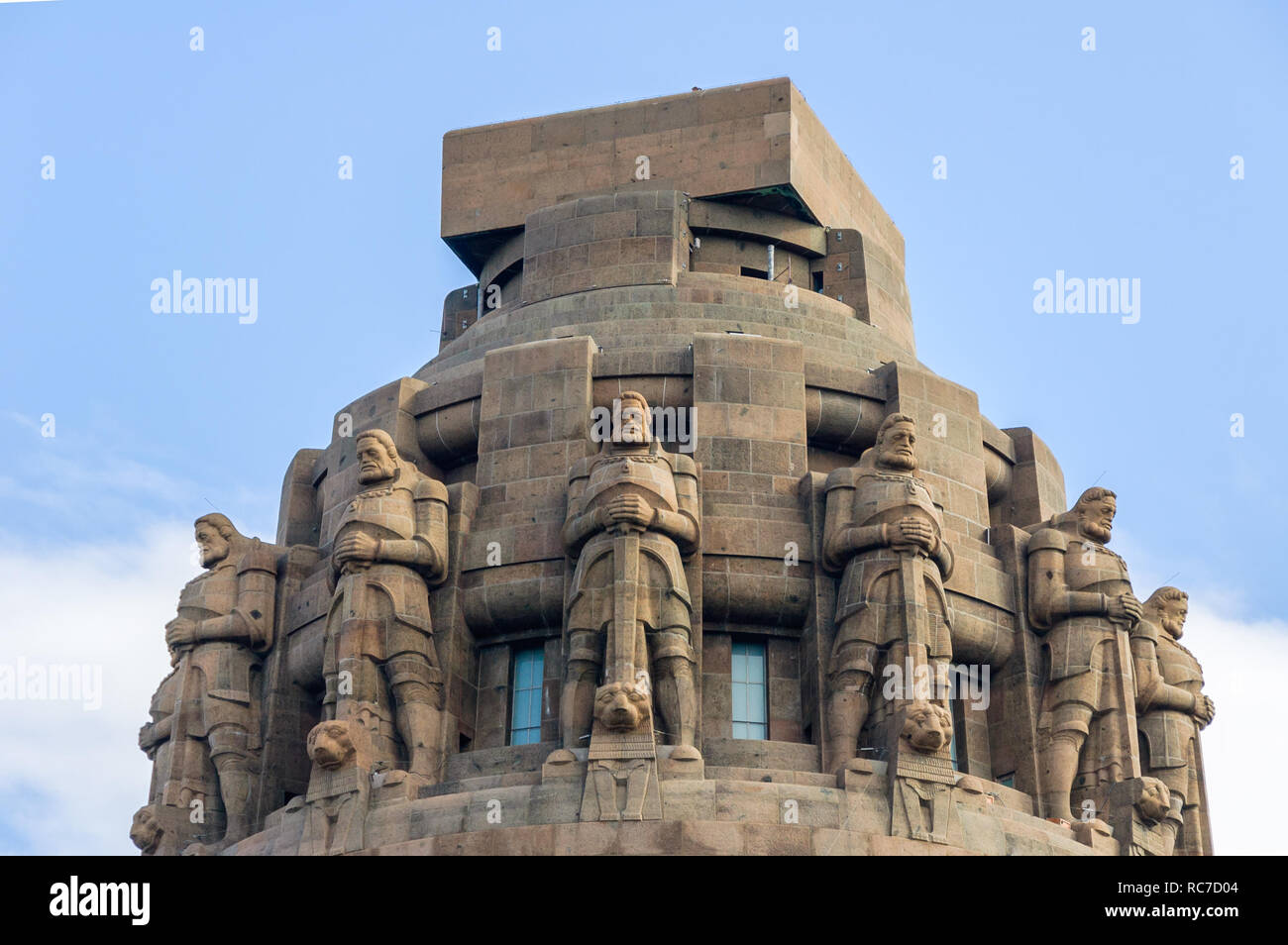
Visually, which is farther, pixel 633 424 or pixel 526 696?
pixel 526 696

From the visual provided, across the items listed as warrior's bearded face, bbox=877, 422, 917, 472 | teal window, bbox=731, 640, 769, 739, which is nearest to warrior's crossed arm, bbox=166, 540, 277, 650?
teal window, bbox=731, 640, 769, 739

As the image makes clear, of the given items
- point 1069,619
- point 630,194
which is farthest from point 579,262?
point 1069,619

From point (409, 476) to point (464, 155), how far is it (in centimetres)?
1149

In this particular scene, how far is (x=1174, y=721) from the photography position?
141 feet

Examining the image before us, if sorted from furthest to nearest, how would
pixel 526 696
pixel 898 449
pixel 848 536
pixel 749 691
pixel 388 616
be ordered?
pixel 898 449 → pixel 526 696 → pixel 749 691 → pixel 388 616 → pixel 848 536

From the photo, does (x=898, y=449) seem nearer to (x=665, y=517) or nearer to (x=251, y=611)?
(x=665, y=517)

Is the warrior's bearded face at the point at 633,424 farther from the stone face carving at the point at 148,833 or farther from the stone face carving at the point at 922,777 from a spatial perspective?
the stone face carving at the point at 148,833

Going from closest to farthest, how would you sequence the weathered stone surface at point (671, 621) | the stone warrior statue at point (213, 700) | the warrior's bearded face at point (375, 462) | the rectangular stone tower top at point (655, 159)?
the weathered stone surface at point (671, 621), the warrior's bearded face at point (375, 462), the stone warrior statue at point (213, 700), the rectangular stone tower top at point (655, 159)

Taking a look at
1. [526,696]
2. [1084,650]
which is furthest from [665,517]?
[1084,650]

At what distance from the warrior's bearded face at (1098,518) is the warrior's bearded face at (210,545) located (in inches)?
597

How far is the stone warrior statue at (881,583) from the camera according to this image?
39125 mm

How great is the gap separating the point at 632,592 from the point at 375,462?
5846mm

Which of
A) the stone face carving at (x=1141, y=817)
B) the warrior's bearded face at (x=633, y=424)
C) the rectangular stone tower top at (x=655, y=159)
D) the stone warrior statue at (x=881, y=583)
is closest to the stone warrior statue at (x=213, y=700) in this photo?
the warrior's bearded face at (x=633, y=424)

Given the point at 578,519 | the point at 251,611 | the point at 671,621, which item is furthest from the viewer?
→ the point at 251,611
